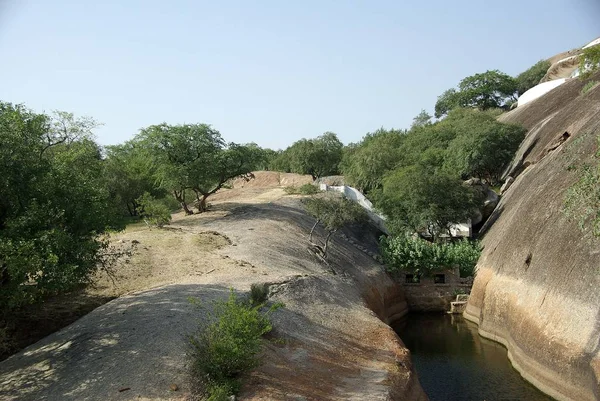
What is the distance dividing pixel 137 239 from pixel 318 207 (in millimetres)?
11627

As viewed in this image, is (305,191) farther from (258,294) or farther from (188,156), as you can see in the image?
(258,294)

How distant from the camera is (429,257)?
117 feet

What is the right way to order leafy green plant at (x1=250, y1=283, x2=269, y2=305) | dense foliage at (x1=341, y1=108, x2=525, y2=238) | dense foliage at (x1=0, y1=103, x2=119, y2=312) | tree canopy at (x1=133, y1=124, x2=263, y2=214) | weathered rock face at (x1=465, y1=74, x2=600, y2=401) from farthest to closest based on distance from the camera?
dense foliage at (x1=341, y1=108, x2=525, y2=238) < tree canopy at (x1=133, y1=124, x2=263, y2=214) < leafy green plant at (x1=250, y1=283, x2=269, y2=305) < weathered rock face at (x1=465, y1=74, x2=600, y2=401) < dense foliage at (x1=0, y1=103, x2=119, y2=312)

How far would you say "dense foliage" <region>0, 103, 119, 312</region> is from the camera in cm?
1206

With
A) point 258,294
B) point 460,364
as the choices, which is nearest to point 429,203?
point 460,364

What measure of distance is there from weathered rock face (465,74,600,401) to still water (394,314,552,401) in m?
0.67

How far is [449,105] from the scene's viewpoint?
98.9m

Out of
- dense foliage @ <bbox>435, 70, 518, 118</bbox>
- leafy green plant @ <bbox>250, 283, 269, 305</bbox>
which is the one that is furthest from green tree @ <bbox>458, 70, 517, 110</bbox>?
leafy green plant @ <bbox>250, 283, 269, 305</bbox>

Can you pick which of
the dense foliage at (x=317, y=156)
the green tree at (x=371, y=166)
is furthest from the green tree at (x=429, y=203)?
the dense foliage at (x=317, y=156)

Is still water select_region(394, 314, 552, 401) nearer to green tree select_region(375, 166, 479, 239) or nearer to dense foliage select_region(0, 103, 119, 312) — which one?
green tree select_region(375, 166, 479, 239)

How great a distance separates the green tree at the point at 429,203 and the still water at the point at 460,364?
9.13m

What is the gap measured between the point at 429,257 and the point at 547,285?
14.0 meters

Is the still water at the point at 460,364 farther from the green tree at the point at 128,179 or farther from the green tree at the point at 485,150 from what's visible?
the green tree at the point at 128,179

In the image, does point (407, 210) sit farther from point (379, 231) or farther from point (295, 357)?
point (295, 357)
